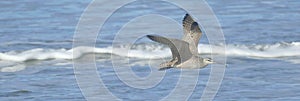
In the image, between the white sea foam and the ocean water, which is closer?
the ocean water

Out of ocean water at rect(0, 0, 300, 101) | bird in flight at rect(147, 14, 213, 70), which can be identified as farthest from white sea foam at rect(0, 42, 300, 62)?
bird in flight at rect(147, 14, 213, 70)

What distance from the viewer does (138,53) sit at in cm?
1678

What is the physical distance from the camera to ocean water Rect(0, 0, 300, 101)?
45.9 ft

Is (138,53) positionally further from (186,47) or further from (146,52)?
(186,47)

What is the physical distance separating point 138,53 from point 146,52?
0.16m

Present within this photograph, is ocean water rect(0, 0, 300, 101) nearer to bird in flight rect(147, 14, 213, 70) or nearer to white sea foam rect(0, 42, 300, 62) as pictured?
white sea foam rect(0, 42, 300, 62)

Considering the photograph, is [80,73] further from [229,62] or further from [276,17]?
[276,17]

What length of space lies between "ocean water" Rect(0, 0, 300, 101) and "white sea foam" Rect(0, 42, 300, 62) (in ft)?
0.05

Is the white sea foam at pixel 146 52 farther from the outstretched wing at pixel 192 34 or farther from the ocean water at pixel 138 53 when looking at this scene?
the outstretched wing at pixel 192 34

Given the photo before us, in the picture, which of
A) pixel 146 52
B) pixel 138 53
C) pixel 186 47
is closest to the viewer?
pixel 186 47

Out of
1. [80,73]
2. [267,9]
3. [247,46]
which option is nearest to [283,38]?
[247,46]

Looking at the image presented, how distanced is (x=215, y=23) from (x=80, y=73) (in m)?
3.75

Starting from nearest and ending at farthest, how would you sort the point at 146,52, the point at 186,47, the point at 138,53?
1. the point at 186,47
2. the point at 138,53
3. the point at 146,52

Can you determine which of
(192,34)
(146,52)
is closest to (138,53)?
(146,52)
